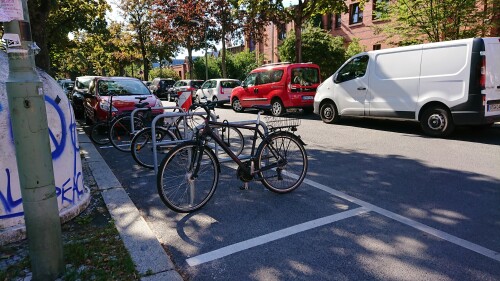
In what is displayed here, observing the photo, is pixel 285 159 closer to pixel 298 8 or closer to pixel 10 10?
pixel 10 10

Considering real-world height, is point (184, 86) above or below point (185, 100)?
above

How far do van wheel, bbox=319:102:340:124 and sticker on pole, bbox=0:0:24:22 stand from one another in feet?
31.7

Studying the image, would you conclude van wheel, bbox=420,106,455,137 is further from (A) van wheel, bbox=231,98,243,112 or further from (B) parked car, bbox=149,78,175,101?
(B) parked car, bbox=149,78,175,101

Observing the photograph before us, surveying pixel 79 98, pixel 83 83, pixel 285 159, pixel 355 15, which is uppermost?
pixel 355 15

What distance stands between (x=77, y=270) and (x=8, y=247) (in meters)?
0.92

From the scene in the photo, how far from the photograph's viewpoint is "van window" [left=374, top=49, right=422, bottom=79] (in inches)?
344

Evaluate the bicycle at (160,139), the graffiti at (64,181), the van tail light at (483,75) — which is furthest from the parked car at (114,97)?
the van tail light at (483,75)

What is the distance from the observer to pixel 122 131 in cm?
828

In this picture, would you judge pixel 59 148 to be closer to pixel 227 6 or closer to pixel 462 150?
pixel 462 150

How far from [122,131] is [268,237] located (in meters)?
5.73

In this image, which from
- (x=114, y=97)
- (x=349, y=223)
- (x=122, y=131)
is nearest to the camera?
(x=349, y=223)

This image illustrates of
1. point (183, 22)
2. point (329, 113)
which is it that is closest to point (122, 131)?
point (329, 113)

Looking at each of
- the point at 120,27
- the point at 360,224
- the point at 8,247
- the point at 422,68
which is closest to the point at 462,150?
the point at 422,68

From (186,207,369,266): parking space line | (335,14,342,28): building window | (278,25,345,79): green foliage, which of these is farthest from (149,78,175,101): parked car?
(186,207,369,266): parking space line
